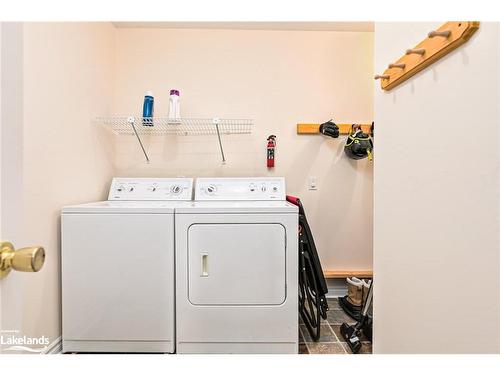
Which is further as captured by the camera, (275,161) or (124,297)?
(275,161)

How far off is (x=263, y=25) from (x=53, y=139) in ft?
6.11

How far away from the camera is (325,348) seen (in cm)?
157

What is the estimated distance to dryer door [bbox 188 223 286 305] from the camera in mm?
1446

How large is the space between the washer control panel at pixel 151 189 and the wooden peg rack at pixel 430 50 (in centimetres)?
157

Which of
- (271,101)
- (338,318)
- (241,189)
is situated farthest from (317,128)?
(338,318)

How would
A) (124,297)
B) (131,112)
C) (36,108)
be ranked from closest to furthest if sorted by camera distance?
(36,108) → (124,297) → (131,112)

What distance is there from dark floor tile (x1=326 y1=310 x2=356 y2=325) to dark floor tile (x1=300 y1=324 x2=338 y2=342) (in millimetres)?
93

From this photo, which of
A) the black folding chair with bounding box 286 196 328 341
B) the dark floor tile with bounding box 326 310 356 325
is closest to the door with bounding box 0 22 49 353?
the black folding chair with bounding box 286 196 328 341

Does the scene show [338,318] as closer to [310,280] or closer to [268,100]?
[310,280]

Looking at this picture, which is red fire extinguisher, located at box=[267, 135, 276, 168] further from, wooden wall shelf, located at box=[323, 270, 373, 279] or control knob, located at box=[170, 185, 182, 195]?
wooden wall shelf, located at box=[323, 270, 373, 279]
